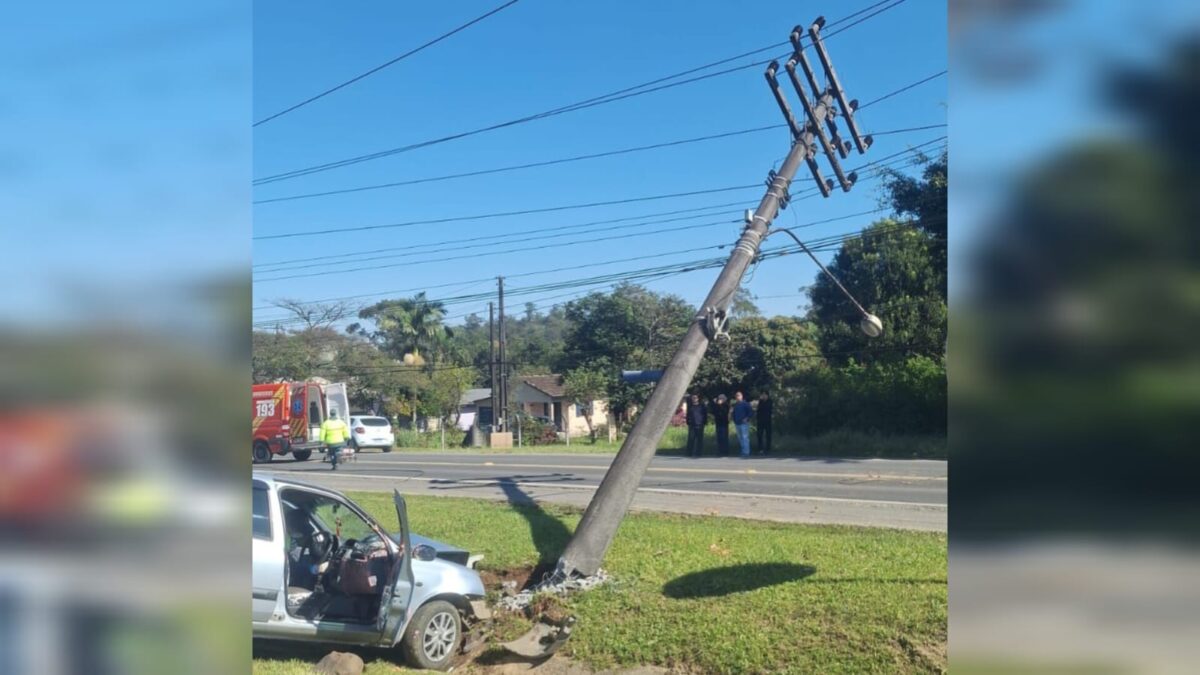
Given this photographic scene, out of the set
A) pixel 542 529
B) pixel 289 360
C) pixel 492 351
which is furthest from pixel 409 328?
pixel 542 529

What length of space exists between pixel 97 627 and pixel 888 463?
18.3 m

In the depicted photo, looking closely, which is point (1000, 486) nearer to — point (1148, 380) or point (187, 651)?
point (1148, 380)

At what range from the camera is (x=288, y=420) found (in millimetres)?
22719

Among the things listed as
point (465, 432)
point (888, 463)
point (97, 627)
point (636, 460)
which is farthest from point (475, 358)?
point (97, 627)

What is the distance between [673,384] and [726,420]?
47.3 feet

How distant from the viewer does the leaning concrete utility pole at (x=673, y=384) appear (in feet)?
26.8

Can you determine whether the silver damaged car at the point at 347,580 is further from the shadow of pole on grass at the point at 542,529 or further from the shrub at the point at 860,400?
the shrub at the point at 860,400

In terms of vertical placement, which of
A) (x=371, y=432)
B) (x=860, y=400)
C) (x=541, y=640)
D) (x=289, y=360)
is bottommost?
(x=541, y=640)

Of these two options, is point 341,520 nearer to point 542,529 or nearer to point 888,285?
point 542,529

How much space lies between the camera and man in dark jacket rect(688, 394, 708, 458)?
23.3m

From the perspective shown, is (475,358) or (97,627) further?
(475,358)

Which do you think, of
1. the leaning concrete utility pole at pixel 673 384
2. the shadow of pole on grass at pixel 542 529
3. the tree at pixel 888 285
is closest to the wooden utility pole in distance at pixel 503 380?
the tree at pixel 888 285

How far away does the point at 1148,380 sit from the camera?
1349 millimetres

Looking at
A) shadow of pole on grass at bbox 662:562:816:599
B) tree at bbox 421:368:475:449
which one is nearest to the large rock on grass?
shadow of pole on grass at bbox 662:562:816:599
